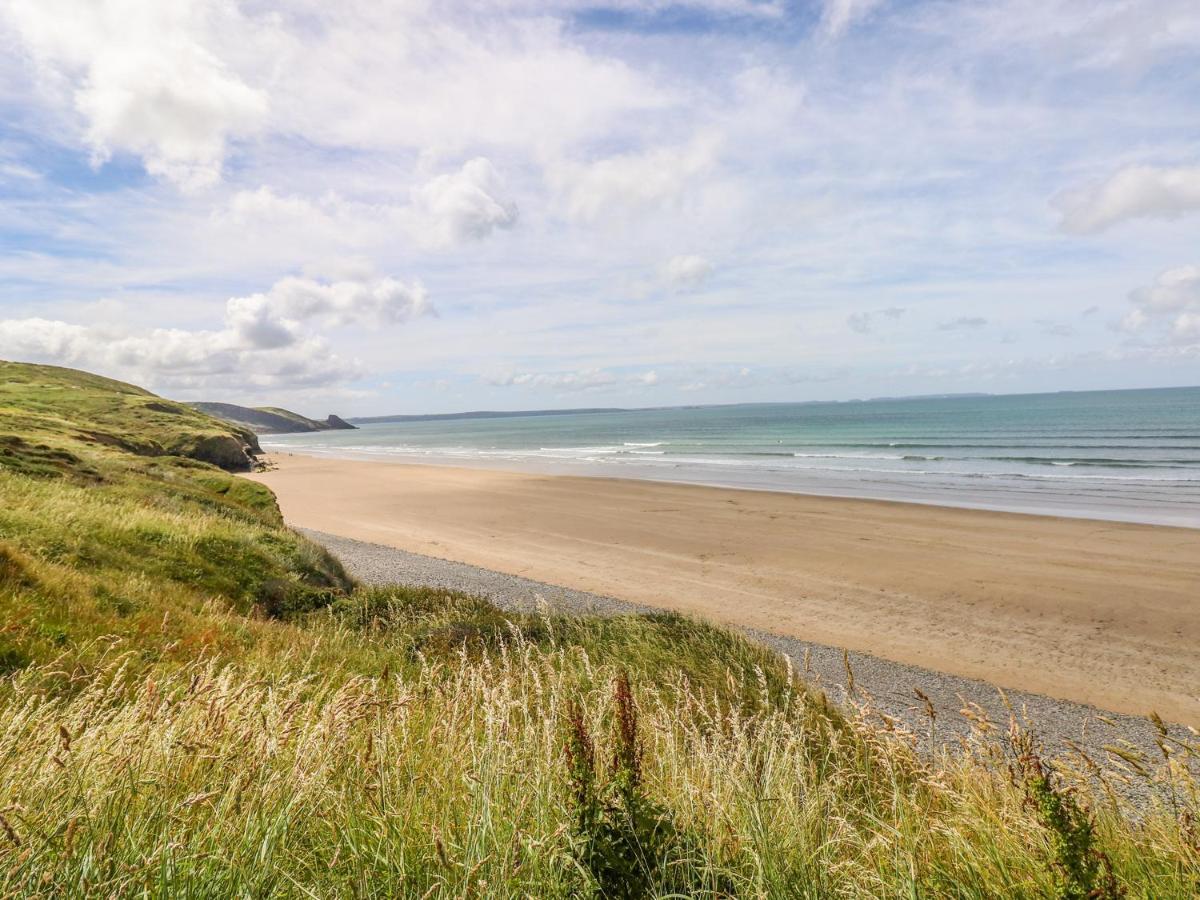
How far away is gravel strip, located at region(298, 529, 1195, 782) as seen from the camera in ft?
27.9

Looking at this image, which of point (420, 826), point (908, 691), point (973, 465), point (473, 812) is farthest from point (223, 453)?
point (473, 812)

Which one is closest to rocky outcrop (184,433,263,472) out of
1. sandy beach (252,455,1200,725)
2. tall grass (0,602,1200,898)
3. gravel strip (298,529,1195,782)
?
sandy beach (252,455,1200,725)

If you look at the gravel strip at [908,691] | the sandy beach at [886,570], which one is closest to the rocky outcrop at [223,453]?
the sandy beach at [886,570]

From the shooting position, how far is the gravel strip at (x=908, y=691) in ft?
27.9

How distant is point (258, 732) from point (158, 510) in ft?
43.0

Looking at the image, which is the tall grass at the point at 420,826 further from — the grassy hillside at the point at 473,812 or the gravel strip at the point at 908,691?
the gravel strip at the point at 908,691

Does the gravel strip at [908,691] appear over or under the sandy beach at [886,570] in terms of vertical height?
over

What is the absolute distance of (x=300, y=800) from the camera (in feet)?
9.95

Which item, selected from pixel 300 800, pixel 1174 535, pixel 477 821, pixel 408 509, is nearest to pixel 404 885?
pixel 477 821

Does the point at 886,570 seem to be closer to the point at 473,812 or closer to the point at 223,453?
the point at 473,812

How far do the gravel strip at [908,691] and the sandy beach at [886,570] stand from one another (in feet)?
1.98

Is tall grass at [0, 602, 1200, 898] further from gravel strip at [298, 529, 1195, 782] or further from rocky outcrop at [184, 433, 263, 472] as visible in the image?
rocky outcrop at [184, 433, 263, 472]

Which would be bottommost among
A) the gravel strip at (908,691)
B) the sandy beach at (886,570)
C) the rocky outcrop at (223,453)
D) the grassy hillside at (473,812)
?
the sandy beach at (886,570)

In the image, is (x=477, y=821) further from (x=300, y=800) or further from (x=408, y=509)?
(x=408, y=509)
